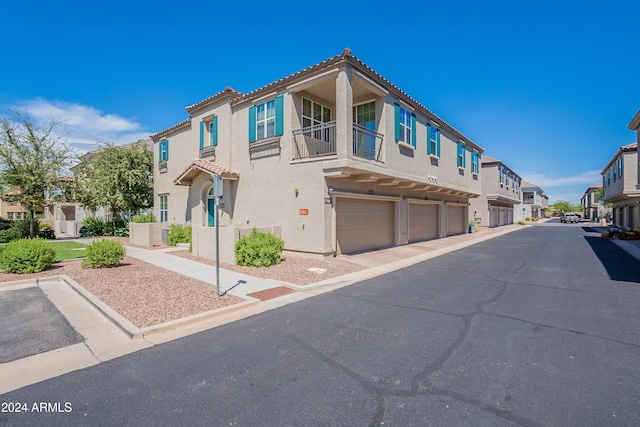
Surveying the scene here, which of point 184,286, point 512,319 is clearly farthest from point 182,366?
point 512,319

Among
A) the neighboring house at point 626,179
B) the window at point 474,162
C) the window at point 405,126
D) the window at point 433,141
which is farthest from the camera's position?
the window at point 474,162

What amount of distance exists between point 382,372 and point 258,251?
731cm

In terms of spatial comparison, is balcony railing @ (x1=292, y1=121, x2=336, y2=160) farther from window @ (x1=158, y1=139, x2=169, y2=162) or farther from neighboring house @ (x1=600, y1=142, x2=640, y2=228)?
neighboring house @ (x1=600, y1=142, x2=640, y2=228)

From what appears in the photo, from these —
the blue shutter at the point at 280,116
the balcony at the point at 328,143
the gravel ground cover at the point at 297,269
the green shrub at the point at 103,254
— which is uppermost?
the blue shutter at the point at 280,116

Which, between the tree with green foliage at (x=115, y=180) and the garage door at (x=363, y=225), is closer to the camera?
the garage door at (x=363, y=225)

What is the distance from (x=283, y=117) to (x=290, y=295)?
830 cm

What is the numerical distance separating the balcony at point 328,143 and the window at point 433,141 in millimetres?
5608

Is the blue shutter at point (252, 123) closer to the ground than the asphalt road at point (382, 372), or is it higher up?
higher up

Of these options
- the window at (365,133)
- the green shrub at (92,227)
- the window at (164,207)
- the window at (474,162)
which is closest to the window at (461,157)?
the window at (474,162)

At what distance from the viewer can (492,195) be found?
116 ft

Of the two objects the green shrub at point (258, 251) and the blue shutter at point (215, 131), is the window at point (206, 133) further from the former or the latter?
the green shrub at point (258, 251)

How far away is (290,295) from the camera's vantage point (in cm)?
741

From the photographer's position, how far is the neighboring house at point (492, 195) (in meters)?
34.9

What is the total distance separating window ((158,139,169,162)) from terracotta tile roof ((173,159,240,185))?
16.0ft
